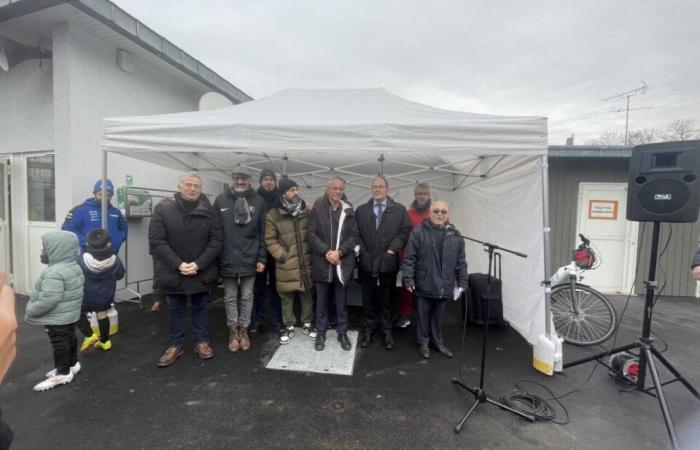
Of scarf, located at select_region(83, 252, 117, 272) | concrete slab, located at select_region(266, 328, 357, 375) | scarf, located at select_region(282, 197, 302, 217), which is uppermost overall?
scarf, located at select_region(282, 197, 302, 217)

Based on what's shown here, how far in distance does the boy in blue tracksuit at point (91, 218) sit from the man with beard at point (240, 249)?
176 cm

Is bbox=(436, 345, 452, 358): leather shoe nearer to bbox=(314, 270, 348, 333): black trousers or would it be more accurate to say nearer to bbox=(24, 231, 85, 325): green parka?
bbox=(314, 270, 348, 333): black trousers

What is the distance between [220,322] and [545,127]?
3.97m

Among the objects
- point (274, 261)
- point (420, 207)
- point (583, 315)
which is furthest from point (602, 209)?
point (274, 261)

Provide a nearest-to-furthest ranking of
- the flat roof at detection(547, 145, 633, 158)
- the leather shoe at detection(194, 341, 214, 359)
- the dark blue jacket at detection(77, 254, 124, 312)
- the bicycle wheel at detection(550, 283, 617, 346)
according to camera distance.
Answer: the dark blue jacket at detection(77, 254, 124, 312), the leather shoe at detection(194, 341, 214, 359), the bicycle wheel at detection(550, 283, 617, 346), the flat roof at detection(547, 145, 633, 158)

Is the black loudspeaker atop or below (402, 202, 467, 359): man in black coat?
atop

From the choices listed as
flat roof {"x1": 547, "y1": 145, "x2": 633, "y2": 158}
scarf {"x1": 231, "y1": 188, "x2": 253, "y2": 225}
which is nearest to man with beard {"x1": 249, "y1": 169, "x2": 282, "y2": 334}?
scarf {"x1": 231, "y1": 188, "x2": 253, "y2": 225}

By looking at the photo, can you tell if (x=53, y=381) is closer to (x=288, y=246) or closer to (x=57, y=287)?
(x=57, y=287)

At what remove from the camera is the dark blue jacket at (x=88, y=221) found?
11.8ft

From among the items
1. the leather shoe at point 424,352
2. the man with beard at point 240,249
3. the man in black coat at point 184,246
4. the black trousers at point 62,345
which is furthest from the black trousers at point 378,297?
the black trousers at point 62,345

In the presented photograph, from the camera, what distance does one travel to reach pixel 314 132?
2637mm

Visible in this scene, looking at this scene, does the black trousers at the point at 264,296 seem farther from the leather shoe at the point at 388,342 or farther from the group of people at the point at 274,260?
the leather shoe at the point at 388,342

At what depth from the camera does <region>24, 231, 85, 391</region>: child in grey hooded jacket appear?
2.32 meters

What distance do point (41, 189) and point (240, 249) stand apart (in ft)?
12.5
